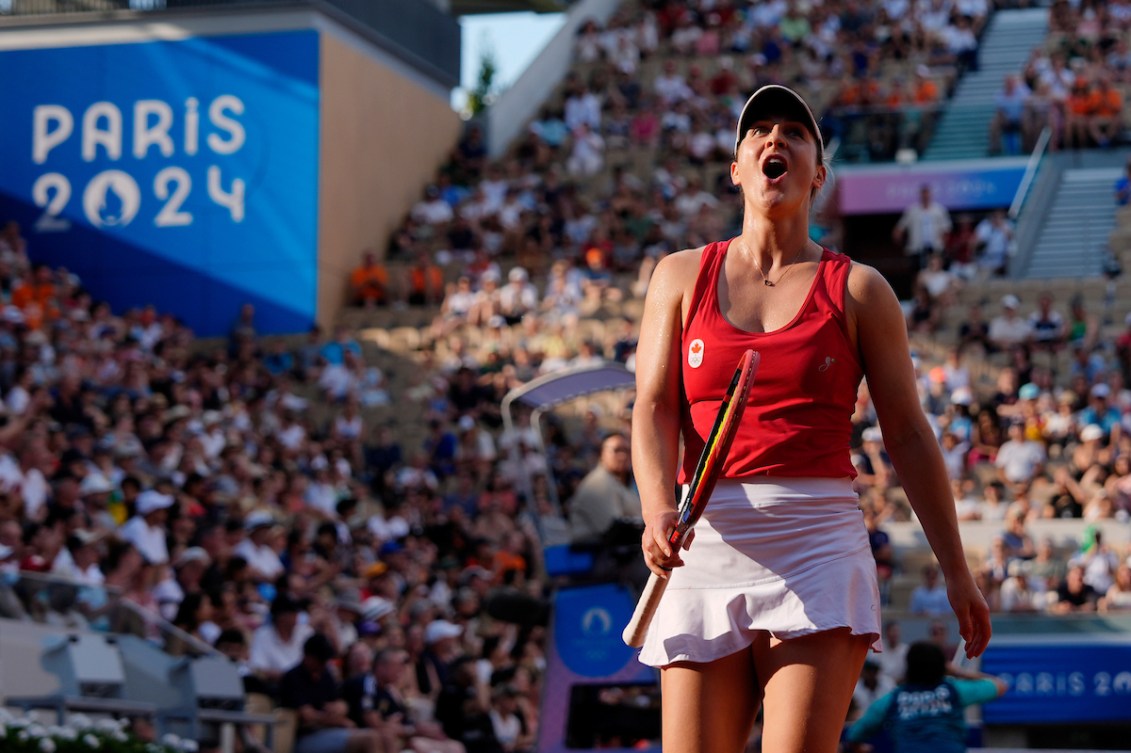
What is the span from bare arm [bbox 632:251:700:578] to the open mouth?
9.7 inches

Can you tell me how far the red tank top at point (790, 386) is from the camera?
4035mm

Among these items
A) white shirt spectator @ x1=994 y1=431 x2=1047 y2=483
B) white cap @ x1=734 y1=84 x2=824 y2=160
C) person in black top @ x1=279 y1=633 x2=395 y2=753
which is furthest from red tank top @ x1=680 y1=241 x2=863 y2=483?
white shirt spectator @ x1=994 y1=431 x2=1047 y2=483

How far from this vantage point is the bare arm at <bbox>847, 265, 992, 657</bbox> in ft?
13.5

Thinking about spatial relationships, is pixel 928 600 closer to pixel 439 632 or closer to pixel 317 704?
pixel 439 632

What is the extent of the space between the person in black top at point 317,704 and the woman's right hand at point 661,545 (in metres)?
8.02

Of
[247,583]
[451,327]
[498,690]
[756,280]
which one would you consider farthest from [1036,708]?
[756,280]

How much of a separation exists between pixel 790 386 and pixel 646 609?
557 mm

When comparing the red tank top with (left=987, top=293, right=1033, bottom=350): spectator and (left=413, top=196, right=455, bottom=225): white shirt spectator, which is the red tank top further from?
(left=413, top=196, right=455, bottom=225): white shirt spectator

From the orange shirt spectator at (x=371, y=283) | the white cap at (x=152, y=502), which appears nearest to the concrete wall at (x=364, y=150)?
the orange shirt spectator at (x=371, y=283)

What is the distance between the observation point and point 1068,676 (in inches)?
619

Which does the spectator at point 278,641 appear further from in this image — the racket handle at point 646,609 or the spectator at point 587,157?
the spectator at point 587,157

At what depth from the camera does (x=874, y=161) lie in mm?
25625

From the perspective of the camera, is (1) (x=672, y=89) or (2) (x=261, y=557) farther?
(1) (x=672, y=89)

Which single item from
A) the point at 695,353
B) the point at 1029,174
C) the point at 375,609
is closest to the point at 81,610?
the point at 375,609
